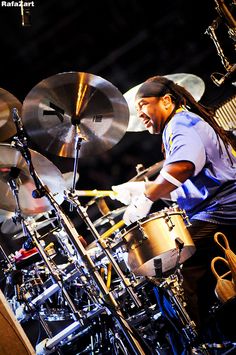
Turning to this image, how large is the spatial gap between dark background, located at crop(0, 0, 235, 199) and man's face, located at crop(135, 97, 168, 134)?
9.68 feet

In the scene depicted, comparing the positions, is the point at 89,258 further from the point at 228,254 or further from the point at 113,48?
the point at 113,48

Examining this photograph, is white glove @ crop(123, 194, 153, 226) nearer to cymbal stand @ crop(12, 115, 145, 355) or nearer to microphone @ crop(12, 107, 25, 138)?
cymbal stand @ crop(12, 115, 145, 355)

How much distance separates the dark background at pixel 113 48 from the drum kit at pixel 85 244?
2.26m

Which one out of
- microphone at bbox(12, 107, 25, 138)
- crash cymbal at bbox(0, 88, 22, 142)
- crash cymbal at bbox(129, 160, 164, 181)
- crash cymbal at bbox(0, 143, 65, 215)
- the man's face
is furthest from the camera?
crash cymbal at bbox(129, 160, 164, 181)

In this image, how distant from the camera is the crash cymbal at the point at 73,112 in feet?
10.4

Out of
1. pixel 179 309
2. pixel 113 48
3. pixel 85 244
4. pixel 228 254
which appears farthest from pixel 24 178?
pixel 113 48

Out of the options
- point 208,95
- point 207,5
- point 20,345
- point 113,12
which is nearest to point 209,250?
point 20,345

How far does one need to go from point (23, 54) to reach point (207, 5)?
3.52 meters

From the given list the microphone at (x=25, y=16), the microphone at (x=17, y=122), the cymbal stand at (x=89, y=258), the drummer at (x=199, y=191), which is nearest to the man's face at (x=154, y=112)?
the drummer at (x=199, y=191)

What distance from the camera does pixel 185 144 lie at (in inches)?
105

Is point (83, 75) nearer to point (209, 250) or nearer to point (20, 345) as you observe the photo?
point (209, 250)

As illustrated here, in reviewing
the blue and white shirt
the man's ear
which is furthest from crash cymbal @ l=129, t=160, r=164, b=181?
the blue and white shirt

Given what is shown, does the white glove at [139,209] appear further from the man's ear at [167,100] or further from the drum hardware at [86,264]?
the man's ear at [167,100]

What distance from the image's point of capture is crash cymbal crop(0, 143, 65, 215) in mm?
3434
